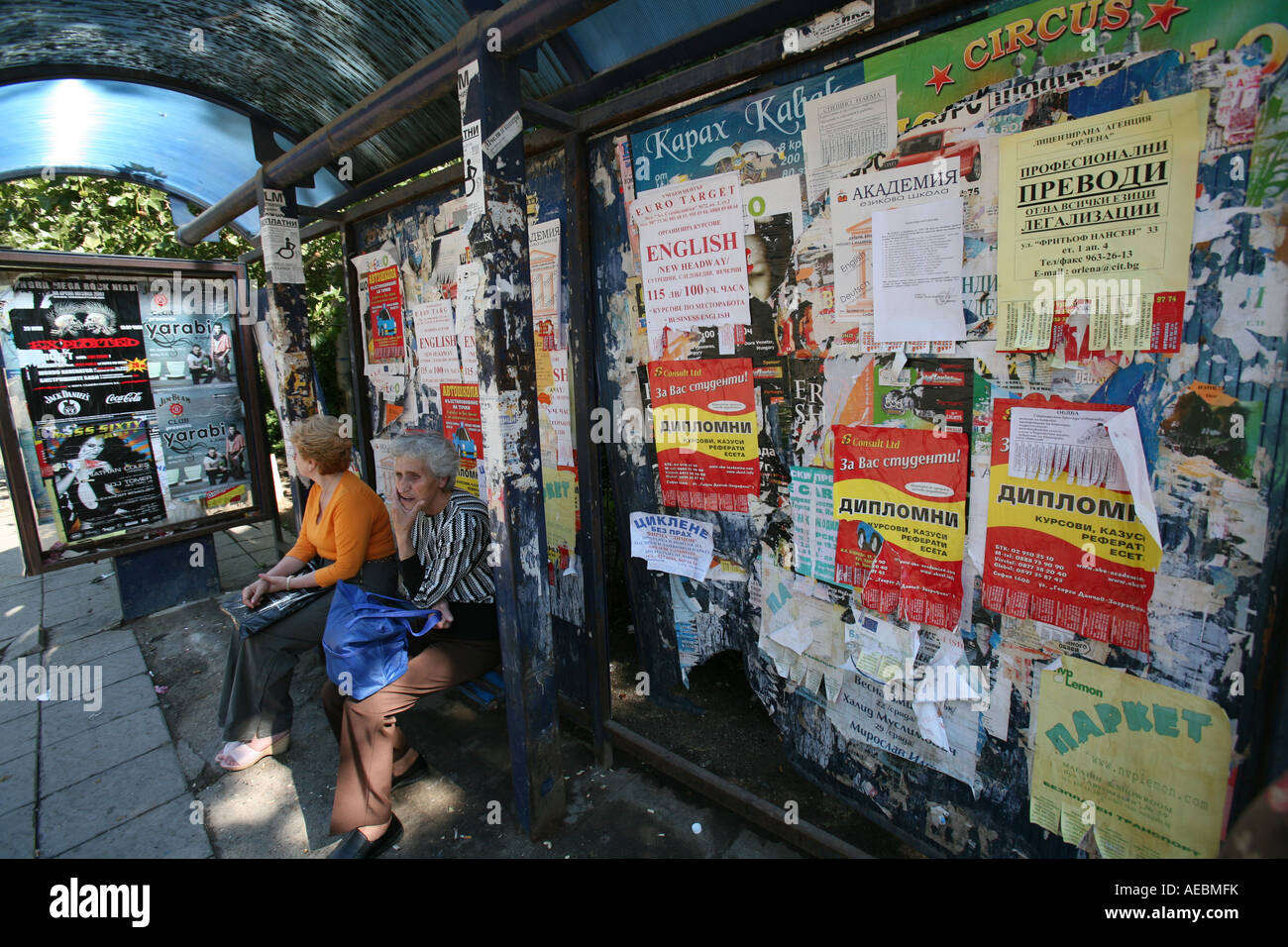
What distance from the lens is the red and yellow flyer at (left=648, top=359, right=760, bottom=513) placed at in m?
2.32

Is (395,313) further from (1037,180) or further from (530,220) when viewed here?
(1037,180)

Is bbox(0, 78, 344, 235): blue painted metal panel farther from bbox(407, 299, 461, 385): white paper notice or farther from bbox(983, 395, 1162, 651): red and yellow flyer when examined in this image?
bbox(983, 395, 1162, 651): red and yellow flyer

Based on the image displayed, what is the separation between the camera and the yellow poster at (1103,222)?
142cm

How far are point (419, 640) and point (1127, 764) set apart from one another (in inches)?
102

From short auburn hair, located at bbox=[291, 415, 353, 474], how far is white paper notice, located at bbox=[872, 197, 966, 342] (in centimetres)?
270

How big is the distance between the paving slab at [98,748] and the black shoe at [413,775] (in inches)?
59.3

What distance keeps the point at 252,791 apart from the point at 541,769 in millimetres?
1563

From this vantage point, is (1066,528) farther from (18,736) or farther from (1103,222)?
(18,736)

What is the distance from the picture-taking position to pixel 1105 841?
170cm

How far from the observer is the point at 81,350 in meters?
4.49

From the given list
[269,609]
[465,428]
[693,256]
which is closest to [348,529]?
[269,609]

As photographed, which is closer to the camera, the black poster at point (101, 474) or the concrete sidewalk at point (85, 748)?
the concrete sidewalk at point (85, 748)

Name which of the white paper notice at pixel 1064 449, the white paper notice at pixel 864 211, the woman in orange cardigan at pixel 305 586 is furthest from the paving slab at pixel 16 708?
the white paper notice at pixel 1064 449

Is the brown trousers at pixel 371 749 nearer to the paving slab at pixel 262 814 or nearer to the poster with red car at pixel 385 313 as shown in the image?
the paving slab at pixel 262 814
